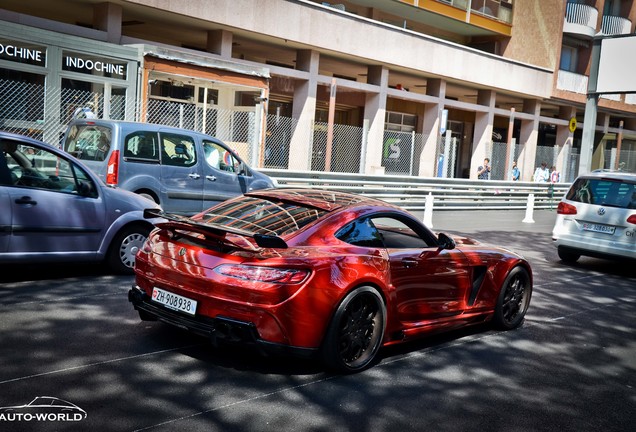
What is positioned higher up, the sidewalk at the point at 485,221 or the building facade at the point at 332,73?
the building facade at the point at 332,73

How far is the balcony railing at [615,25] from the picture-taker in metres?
40.0

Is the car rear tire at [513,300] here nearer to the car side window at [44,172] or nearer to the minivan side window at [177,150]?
the car side window at [44,172]

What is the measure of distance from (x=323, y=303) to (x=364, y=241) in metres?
0.87

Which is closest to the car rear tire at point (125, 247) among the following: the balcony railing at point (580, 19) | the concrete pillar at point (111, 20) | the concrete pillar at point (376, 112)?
the concrete pillar at point (111, 20)

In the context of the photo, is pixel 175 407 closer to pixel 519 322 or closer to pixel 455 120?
pixel 519 322

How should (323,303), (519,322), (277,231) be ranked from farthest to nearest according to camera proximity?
(519,322) → (277,231) → (323,303)

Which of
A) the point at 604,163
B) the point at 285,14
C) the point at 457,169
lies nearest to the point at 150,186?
the point at 285,14

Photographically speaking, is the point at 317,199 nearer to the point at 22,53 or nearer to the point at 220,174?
the point at 220,174

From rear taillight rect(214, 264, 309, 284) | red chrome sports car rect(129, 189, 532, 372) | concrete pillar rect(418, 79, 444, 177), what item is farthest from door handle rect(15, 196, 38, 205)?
concrete pillar rect(418, 79, 444, 177)

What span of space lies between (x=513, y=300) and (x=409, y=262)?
2025 millimetres

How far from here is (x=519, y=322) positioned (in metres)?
7.69

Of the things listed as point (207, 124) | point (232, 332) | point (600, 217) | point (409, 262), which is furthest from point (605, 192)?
point (207, 124)

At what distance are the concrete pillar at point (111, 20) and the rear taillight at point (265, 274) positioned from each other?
1590 centimetres

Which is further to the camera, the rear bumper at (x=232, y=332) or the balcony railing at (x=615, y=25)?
the balcony railing at (x=615, y=25)
